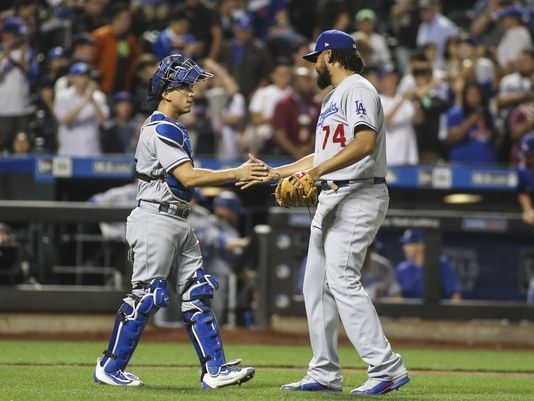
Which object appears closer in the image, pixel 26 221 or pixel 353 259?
pixel 353 259

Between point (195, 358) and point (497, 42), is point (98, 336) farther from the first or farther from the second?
point (497, 42)

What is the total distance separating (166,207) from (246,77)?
9181 mm

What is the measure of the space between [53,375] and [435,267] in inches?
227

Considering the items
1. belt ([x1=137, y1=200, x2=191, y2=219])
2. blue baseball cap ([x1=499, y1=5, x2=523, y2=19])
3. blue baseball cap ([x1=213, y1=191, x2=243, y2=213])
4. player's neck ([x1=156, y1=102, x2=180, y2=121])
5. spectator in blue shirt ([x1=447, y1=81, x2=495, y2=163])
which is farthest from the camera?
blue baseball cap ([x1=499, y1=5, x2=523, y2=19])

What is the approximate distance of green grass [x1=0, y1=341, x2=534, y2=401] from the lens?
6383 millimetres

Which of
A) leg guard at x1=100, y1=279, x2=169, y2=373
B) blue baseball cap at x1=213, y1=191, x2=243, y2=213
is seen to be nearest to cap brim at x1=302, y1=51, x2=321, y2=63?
leg guard at x1=100, y1=279, x2=169, y2=373

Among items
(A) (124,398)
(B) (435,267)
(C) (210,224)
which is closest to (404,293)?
(B) (435,267)

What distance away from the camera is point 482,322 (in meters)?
12.6

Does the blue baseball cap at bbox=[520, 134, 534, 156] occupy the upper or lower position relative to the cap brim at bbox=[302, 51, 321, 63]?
lower

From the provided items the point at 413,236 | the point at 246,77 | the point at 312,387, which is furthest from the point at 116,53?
the point at 312,387

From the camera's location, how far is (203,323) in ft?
21.9

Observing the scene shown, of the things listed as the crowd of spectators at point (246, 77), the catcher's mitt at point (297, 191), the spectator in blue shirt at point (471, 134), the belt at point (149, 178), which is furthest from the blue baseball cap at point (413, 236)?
the belt at point (149, 178)

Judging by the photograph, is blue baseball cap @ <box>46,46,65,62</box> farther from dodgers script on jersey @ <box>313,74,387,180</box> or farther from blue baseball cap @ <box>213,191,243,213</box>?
dodgers script on jersey @ <box>313,74,387,180</box>

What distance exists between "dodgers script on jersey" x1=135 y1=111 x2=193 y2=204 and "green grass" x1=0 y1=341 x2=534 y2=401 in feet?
3.70
